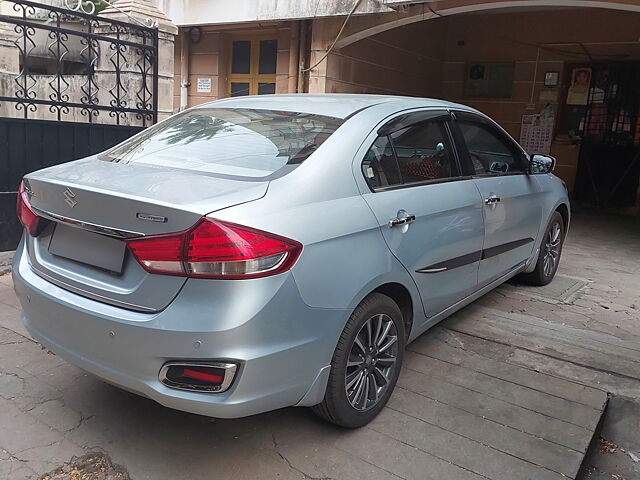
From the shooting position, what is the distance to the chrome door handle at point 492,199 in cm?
371

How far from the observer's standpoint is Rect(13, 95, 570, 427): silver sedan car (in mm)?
2137

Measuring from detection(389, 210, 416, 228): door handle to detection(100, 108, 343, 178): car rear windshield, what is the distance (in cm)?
53

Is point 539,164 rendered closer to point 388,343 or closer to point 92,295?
point 388,343

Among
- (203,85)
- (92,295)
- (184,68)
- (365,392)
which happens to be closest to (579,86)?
(203,85)

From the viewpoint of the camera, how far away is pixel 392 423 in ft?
9.49

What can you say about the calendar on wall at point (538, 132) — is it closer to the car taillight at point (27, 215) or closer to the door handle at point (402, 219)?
the door handle at point (402, 219)

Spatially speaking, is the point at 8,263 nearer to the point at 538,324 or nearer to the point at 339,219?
the point at 339,219

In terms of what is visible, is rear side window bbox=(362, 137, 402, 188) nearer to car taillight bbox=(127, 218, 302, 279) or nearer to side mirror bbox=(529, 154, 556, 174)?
car taillight bbox=(127, 218, 302, 279)

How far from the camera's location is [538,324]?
4305mm

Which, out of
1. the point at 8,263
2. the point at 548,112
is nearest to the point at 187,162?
the point at 8,263

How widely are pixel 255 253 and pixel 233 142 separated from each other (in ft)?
3.15

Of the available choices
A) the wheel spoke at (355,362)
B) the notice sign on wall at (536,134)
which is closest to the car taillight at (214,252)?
the wheel spoke at (355,362)

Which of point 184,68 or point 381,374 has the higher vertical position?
point 184,68

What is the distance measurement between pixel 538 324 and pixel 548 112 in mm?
7041
